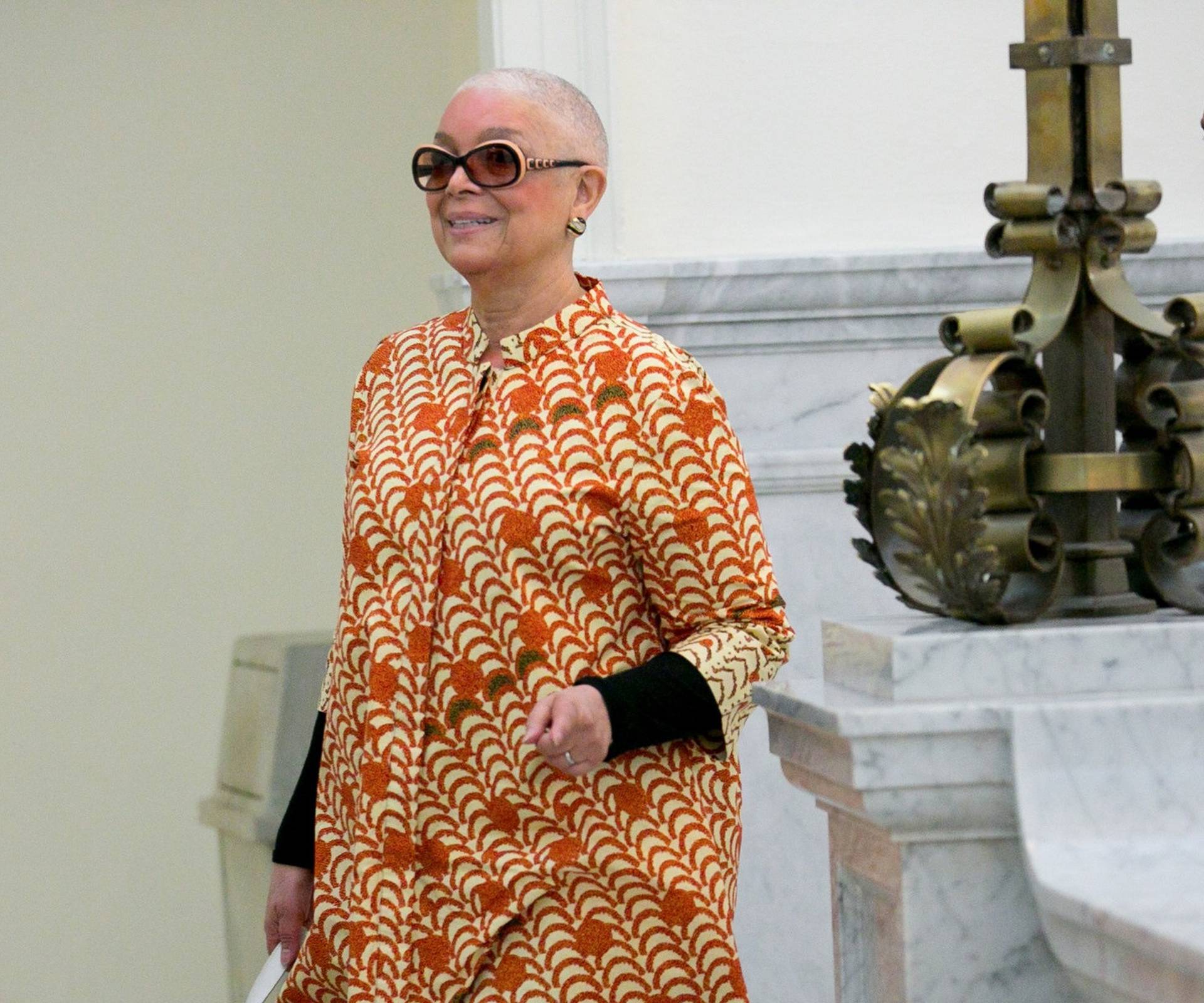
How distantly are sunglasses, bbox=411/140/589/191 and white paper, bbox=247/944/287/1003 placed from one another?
36.6 inches

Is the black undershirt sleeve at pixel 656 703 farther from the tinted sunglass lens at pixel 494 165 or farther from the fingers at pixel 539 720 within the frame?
the tinted sunglass lens at pixel 494 165

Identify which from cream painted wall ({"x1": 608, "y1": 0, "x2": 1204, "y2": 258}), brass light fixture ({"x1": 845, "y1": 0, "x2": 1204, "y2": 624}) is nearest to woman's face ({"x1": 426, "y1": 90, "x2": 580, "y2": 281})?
brass light fixture ({"x1": 845, "y1": 0, "x2": 1204, "y2": 624})

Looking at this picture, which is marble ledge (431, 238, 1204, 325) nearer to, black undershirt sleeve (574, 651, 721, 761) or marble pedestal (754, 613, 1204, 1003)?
black undershirt sleeve (574, 651, 721, 761)

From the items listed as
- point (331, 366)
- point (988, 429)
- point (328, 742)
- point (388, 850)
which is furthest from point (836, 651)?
point (331, 366)

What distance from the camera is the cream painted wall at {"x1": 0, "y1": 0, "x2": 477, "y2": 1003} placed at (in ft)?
17.4

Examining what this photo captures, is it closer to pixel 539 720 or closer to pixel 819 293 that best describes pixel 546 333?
pixel 539 720

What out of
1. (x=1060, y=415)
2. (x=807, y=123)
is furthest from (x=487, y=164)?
(x=807, y=123)

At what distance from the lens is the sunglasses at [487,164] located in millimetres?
2342

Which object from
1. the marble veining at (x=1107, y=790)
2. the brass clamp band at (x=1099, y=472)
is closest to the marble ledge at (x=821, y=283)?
the brass clamp band at (x=1099, y=472)

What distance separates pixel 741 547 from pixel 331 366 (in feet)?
10.7

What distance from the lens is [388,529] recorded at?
2348mm

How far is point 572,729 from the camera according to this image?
7.05 ft

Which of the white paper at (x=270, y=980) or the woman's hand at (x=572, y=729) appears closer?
the woman's hand at (x=572, y=729)

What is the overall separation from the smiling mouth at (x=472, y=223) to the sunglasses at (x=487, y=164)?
4 cm
